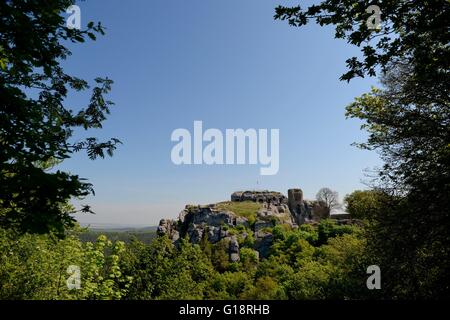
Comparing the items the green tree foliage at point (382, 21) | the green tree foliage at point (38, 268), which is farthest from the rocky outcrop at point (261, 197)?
the green tree foliage at point (382, 21)

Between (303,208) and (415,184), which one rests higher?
(415,184)

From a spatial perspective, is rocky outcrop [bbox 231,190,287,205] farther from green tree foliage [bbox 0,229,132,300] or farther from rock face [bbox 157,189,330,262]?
green tree foliage [bbox 0,229,132,300]

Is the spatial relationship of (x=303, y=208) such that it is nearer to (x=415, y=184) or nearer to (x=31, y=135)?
(x=415, y=184)

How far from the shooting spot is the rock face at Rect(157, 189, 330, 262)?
105125 mm

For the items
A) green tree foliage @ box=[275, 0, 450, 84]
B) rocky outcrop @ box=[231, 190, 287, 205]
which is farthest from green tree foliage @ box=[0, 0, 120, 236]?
rocky outcrop @ box=[231, 190, 287, 205]

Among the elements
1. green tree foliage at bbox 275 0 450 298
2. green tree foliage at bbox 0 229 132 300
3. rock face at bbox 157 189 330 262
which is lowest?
rock face at bbox 157 189 330 262

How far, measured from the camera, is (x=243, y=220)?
12544 cm

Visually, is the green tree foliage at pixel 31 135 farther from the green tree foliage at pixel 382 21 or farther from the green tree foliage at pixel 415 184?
the green tree foliage at pixel 415 184

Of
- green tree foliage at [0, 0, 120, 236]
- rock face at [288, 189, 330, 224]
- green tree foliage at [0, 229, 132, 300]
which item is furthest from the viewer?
rock face at [288, 189, 330, 224]

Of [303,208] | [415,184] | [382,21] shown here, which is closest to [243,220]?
[303,208]

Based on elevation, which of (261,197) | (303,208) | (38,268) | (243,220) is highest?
(261,197)
